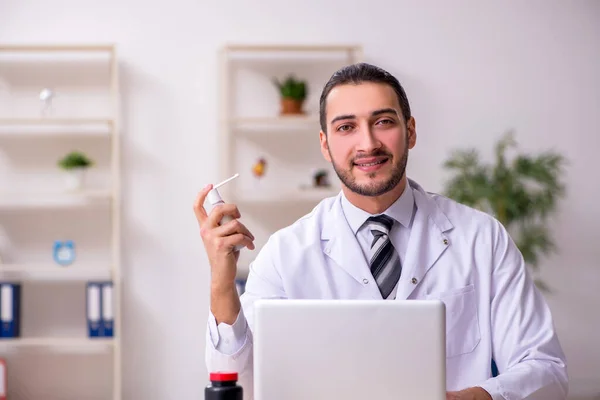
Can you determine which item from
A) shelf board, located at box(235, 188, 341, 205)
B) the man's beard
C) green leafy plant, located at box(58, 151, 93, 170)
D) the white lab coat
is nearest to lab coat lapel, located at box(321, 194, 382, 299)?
the white lab coat

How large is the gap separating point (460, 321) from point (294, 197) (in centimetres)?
242

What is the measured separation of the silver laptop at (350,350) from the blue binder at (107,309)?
2.90 meters

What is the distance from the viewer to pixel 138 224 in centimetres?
430

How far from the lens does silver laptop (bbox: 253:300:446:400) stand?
1.21 m

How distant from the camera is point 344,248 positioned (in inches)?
72.1

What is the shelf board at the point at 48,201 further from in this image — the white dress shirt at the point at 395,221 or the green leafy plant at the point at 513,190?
the white dress shirt at the point at 395,221

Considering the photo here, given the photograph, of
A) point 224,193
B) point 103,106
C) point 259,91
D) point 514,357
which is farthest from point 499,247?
point 103,106

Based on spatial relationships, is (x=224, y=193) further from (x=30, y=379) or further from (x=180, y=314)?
(x=30, y=379)

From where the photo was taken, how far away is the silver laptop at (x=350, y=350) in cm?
121

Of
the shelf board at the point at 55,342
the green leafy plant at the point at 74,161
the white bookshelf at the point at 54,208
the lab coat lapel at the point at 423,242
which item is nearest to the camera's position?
the lab coat lapel at the point at 423,242

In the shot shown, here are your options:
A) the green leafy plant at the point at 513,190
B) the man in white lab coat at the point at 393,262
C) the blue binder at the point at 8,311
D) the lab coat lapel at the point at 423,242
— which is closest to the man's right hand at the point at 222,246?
the man in white lab coat at the point at 393,262

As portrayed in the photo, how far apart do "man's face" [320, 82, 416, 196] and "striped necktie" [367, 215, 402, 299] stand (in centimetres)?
10

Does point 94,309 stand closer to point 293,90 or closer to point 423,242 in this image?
point 293,90

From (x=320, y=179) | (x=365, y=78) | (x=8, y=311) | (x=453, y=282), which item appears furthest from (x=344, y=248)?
(x=8, y=311)
